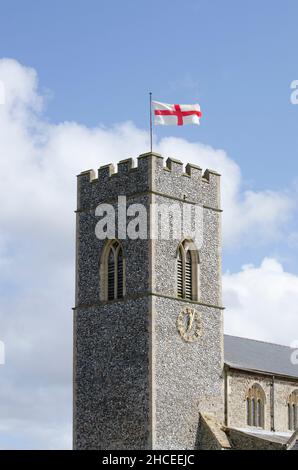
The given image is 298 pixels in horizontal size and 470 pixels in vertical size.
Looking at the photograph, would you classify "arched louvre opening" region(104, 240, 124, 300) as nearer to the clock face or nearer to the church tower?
the church tower

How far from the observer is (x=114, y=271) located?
212ft

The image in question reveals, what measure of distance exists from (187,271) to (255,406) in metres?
7.30

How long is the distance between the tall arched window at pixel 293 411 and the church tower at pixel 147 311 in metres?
5.63

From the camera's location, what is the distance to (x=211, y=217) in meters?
66.6

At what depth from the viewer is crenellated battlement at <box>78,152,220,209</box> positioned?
211ft

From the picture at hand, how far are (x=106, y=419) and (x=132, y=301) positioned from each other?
545 centimetres

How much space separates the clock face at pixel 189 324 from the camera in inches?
2502

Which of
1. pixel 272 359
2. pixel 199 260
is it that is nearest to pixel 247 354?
pixel 272 359

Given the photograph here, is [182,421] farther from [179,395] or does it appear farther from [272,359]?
[272,359]

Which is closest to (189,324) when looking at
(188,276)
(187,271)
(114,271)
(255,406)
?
(188,276)

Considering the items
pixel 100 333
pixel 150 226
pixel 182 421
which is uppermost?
pixel 150 226

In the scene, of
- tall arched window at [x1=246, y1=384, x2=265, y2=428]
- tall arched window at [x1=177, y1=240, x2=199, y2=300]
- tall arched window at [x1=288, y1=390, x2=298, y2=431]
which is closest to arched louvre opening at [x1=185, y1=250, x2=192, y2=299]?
tall arched window at [x1=177, y1=240, x2=199, y2=300]

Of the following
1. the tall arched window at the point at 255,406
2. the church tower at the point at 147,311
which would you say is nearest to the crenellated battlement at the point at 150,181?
the church tower at the point at 147,311

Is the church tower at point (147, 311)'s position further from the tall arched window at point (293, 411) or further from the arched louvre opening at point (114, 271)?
the tall arched window at point (293, 411)
